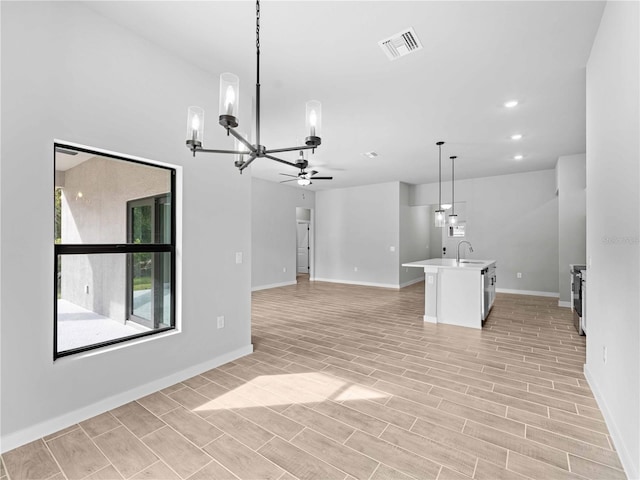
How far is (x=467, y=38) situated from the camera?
2615mm

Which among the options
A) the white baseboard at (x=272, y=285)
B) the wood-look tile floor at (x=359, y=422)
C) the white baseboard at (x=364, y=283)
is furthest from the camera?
the white baseboard at (x=364, y=283)

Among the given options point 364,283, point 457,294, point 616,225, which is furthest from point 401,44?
point 364,283

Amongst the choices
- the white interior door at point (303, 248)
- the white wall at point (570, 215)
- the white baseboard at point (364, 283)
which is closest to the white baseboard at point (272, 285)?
the white baseboard at point (364, 283)

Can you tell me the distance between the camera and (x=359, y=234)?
9359 millimetres

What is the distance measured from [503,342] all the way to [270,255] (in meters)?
5.87

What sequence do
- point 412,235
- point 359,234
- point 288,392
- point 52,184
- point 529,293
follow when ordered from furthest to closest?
point 412,235
point 359,234
point 529,293
point 288,392
point 52,184

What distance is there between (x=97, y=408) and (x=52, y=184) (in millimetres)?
1598

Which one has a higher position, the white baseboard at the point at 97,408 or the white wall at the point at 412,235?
the white wall at the point at 412,235

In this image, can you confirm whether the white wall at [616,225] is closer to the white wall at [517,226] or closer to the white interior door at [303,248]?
the white wall at [517,226]

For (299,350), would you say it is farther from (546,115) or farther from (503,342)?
(546,115)

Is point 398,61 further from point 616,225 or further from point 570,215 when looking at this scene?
point 570,215

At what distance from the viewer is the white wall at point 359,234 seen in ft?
28.8

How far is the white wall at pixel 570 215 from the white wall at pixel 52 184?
6.22 metres

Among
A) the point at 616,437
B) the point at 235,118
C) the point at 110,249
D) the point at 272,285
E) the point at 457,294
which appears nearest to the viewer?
the point at 235,118
